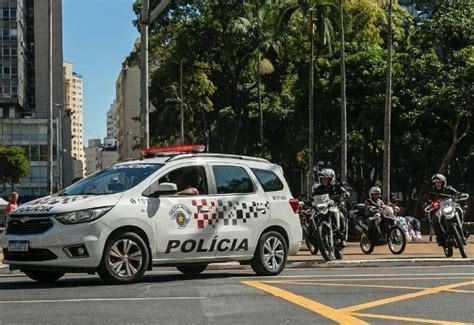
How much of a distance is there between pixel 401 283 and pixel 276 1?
2890 cm

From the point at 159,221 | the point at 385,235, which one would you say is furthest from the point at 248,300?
the point at 385,235

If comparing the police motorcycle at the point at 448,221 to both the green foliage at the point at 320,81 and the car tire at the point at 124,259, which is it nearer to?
the car tire at the point at 124,259

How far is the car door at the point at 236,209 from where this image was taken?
12094mm

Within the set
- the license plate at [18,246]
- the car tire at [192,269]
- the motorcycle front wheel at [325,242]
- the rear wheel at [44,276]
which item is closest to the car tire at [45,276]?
the rear wheel at [44,276]

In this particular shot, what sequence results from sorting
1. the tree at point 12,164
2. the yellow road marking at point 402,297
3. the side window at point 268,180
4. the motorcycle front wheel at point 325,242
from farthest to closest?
the tree at point 12,164 < the motorcycle front wheel at point 325,242 < the side window at point 268,180 < the yellow road marking at point 402,297

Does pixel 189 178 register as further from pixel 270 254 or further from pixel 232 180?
pixel 270 254

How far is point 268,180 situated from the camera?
13078mm

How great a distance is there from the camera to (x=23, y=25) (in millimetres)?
104250

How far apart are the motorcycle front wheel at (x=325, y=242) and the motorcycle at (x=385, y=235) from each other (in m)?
3.25

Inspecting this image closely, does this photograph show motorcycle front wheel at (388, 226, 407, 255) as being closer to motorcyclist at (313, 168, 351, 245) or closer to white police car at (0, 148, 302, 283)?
motorcyclist at (313, 168, 351, 245)

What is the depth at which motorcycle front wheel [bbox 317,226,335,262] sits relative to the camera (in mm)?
14875

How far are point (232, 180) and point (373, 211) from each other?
6928 millimetres

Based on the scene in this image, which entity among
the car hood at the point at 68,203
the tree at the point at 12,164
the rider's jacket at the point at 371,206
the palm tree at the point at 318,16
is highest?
the palm tree at the point at 318,16

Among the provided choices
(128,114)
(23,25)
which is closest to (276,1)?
(23,25)
